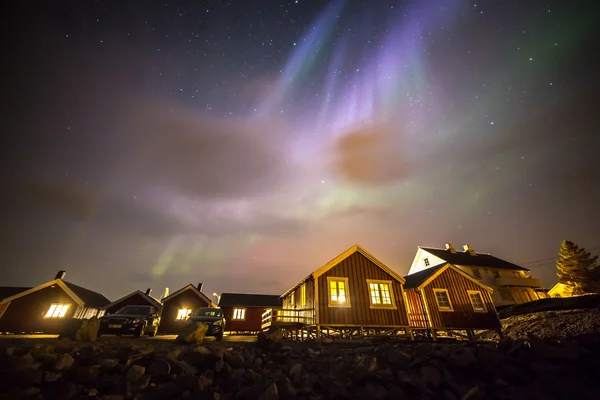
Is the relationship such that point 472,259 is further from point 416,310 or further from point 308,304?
point 308,304

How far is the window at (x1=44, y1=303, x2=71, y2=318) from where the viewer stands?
26.3m

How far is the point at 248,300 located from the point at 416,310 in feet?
75.6

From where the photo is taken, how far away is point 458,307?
20281mm

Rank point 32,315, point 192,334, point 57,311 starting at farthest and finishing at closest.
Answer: point 57,311
point 32,315
point 192,334

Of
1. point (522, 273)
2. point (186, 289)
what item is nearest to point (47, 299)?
point (186, 289)

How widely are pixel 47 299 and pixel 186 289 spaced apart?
45.5 feet

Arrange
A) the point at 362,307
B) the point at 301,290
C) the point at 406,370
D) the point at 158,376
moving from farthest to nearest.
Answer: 1. the point at 301,290
2. the point at 362,307
3. the point at 406,370
4. the point at 158,376

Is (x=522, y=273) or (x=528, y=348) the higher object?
(x=522, y=273)

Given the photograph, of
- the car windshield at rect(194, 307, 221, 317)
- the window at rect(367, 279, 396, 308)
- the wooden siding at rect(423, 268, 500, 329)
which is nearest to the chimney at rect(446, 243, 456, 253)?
the wooden siding at rect(423, 268, 500, 329)

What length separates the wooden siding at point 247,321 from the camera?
31830 millimetres

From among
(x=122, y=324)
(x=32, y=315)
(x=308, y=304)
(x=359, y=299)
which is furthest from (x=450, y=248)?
(x=32, y=315)

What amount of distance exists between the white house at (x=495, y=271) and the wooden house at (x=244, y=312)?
26033 mm

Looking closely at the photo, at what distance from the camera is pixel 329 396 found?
4273 millimetres

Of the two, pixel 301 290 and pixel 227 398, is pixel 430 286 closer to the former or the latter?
pixel 301 290
